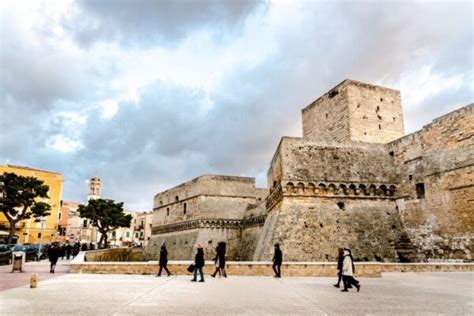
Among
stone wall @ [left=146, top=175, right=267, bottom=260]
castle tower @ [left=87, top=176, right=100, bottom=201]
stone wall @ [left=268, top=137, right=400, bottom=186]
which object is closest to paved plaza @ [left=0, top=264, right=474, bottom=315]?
stone wall @ [left=268, top=137, right=400, bottom=186]

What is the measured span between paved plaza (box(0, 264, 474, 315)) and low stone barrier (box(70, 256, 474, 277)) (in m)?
2.00

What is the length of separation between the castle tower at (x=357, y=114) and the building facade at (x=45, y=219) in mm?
37123

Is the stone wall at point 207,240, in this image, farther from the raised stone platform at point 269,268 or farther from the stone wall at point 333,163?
the raised stone platform at point 269,268

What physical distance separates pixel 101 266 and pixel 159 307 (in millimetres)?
6663

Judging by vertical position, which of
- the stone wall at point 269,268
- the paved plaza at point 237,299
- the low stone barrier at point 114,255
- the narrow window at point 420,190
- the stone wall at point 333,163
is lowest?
the low stone barrier at point 114,255

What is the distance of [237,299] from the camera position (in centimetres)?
685

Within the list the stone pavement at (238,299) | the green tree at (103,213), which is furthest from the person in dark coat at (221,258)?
the green tree at (103,213)

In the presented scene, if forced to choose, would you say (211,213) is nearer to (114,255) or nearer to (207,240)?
(207,240)

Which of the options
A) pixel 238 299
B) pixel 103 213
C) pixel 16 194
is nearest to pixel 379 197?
pixel 238 299

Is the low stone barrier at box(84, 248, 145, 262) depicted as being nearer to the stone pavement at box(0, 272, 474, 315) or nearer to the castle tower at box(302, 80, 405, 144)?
the stone pavement at box(0, 272, 474, 315)

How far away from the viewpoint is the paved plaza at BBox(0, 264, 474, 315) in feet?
18.7

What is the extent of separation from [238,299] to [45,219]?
47.2m

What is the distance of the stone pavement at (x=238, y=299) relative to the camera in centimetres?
570

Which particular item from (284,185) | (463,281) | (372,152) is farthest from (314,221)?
(463,281)
